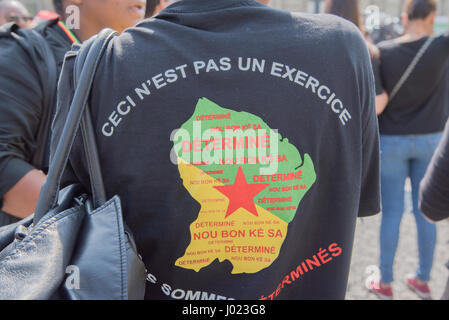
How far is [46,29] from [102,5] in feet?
0.78

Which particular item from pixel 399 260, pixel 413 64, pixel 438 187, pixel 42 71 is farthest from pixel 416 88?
pixel 42 71

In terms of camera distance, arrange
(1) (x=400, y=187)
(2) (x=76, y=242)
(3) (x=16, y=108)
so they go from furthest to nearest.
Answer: (1) (x=400, y=187)
(3) (x=16, y=108)
(2) (x=76, y=242)

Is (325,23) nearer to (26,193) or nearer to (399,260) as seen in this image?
(26,193)

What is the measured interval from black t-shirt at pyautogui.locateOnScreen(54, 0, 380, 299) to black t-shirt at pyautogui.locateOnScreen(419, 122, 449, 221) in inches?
19.6

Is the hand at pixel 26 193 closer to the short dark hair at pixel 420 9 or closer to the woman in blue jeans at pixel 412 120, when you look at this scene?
the woman in blue jeans at pixel 412 120

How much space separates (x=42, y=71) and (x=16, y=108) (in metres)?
0.16

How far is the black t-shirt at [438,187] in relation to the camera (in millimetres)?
1345

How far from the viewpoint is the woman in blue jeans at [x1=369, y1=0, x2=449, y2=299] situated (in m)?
2.68

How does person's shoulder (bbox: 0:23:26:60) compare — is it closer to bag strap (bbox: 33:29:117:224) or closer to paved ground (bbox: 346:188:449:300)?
bag strap (bbox: 33:29:117:224)

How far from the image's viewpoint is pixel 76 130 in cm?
91

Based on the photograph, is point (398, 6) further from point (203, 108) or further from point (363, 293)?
point (203, 108)

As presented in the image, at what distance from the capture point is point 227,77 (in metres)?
0.95

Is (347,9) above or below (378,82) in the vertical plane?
above

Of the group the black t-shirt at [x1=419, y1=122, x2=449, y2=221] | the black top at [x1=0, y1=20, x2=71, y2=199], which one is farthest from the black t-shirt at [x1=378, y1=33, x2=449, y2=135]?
the black top at [x1=0, y1=20, x2=71, y2=199]
